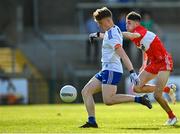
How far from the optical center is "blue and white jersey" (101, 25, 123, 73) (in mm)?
15266

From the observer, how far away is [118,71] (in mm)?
15406

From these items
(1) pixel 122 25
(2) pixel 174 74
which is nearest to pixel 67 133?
(1) pixel 122 25

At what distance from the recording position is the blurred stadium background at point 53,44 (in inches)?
1296

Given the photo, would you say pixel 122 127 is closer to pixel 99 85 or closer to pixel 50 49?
pixel 99 85

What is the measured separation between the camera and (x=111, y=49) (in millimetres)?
15344

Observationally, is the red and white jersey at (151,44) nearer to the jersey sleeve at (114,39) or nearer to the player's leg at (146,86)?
the player's leg at (146,86)

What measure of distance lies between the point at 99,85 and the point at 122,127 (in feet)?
3.32

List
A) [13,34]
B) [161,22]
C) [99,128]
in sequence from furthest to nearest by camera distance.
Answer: [161,22], [13,34], [99,128]

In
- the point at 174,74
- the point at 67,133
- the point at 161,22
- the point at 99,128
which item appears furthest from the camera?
the point at 161,22

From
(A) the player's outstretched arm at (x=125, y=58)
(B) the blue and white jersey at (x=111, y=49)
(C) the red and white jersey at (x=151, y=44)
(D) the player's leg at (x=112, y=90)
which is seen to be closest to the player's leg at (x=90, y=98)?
(D) the player's leg at (x=112, y=90)

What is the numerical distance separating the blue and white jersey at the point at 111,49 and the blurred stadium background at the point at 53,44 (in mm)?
17105

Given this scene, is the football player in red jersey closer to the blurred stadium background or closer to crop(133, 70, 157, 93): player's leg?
crop(133, 70, 157, 93): player's leg

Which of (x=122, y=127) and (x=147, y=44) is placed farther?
(x=147, y=44)

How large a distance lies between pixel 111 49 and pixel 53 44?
2123cm
